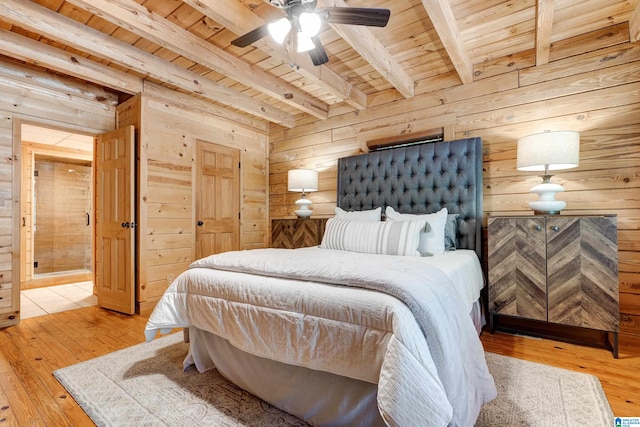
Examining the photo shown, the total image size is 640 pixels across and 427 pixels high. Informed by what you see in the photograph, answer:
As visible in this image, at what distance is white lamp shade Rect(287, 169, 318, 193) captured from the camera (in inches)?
150

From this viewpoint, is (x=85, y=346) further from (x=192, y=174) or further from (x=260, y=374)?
(x=192, y=174)

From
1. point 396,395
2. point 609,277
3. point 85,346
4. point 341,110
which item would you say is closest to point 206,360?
point 85,346

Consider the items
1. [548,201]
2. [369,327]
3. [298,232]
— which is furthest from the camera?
[298,232]

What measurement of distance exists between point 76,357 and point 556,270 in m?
3.49

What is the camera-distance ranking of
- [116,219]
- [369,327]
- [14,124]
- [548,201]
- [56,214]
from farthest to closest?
[56,214], [116,219], [14,124], [548,201], [369,327]

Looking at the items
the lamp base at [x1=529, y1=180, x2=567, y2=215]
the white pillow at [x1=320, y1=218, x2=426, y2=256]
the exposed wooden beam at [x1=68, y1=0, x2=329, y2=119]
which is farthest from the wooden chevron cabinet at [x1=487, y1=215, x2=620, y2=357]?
the exposed wooden beam at [x1=68, y1=0, x2=329, y2=119]

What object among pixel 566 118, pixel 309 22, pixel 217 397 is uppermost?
pixel 309 22

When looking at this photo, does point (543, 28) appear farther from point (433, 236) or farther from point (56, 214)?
point (56, 214)

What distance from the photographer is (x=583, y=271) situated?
2145mm

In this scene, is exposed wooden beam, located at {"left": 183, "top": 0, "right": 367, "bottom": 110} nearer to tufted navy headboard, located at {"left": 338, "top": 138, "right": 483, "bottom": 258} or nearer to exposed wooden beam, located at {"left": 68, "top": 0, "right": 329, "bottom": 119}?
exposed wooden beam, located at {"left": 68, "top": 0, "right": 329, "bottom": 119}

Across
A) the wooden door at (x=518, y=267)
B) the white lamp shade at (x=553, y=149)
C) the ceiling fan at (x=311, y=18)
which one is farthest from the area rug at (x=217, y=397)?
the ceiling fan at (x=311, y=18)

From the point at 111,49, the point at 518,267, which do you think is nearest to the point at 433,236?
the point at 518,267

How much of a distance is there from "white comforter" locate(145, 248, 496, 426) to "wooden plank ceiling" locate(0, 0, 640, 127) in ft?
4.93

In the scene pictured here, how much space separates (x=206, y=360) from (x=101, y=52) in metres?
2.55
